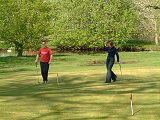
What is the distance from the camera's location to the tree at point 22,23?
50.9 metres

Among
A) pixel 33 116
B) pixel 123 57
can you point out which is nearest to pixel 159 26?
pixel 123 57

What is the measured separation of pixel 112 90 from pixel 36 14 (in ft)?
125

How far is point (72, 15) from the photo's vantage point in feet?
209

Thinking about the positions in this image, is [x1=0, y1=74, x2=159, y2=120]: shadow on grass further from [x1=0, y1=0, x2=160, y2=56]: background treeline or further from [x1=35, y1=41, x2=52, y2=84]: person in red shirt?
[x1=0, y1=0, x2=160, y2=56]: background treeline

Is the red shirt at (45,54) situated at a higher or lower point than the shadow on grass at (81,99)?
higher

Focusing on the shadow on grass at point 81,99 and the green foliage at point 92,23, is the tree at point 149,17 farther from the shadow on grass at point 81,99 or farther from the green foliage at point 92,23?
the shadow on grass at point 81,99

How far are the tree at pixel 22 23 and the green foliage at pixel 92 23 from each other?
879 centimetres

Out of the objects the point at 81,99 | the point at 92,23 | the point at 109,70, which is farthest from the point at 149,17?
the point at 81,99

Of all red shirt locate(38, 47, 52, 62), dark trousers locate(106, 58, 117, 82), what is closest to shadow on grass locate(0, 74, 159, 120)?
Result: dark trousers locate(106, 58, 117, 82)

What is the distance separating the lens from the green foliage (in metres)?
62.2

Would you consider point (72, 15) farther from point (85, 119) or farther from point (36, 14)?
point (85, 119)

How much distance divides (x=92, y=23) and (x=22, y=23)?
14484 mm

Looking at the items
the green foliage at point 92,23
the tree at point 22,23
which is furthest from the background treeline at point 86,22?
the tree at point 22,23

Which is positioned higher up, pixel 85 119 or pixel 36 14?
pixel 36 14
